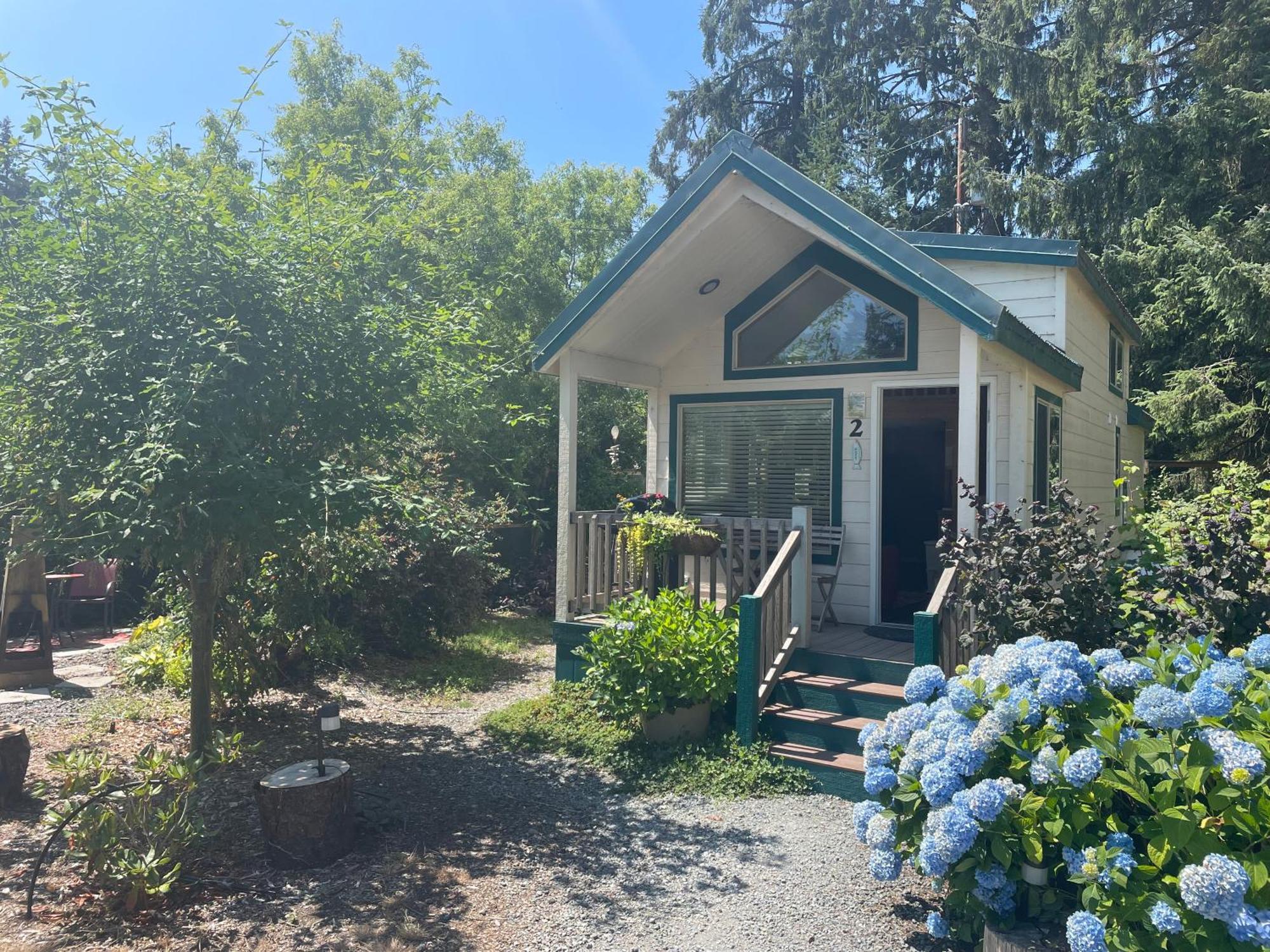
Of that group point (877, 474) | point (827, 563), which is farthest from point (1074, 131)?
point (827, 563)

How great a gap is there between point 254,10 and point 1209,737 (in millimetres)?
10934

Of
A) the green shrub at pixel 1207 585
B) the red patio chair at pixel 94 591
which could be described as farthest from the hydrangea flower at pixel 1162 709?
the red patio chair at pixel 94 591

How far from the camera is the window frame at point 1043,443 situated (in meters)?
7.54

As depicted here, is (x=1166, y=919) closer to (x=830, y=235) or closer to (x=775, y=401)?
(x=830, y=235)

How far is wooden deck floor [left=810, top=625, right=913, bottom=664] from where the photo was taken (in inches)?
255

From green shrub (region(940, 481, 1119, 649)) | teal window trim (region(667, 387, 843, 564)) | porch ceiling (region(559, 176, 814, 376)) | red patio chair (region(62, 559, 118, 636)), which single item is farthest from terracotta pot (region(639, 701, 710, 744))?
red patio chair (region(62, 559, 118, 636))

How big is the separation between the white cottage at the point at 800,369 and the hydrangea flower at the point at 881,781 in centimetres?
272

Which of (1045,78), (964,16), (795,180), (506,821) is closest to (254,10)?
(795,180)

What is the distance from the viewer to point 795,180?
6391 millimetres

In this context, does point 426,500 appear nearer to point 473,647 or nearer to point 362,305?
point 362,305

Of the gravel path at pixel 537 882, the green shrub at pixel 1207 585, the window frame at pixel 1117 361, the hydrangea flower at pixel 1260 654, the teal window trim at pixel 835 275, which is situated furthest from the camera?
the window frame at pixel 1117 361

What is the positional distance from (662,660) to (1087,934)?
3422 mm

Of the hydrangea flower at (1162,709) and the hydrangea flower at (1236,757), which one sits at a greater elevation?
the hydrangea flower at (1162,709)

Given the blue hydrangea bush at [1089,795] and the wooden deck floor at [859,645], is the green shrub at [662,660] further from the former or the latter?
the blue hydrangea bush at [1089,795]
